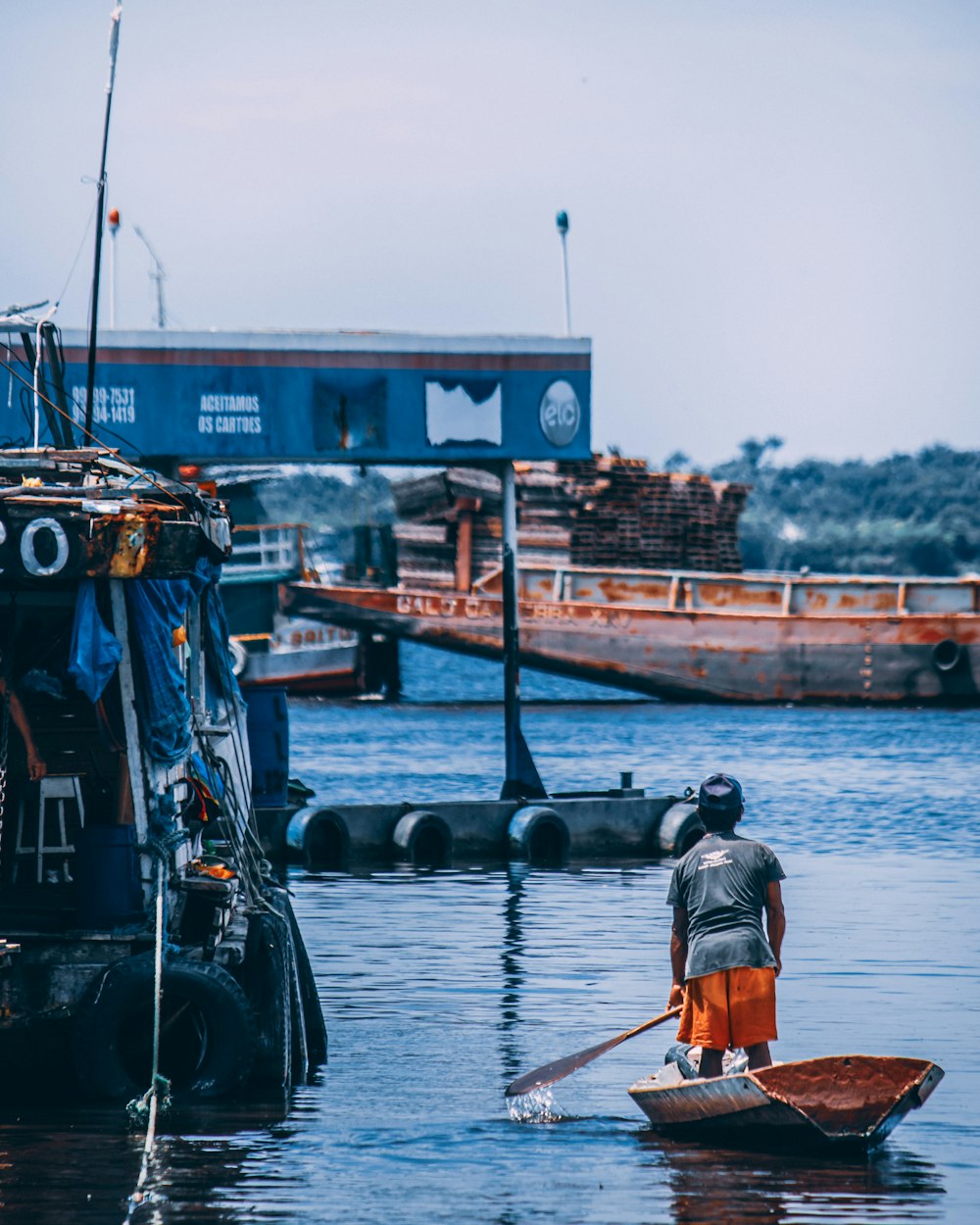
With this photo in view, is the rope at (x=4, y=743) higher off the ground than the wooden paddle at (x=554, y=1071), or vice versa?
the rope at (x=4, y=743)

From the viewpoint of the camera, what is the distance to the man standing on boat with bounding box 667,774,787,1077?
955cm

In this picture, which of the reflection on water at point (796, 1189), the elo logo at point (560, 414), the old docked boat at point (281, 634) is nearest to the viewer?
the reflection on water at point (796, 1189)

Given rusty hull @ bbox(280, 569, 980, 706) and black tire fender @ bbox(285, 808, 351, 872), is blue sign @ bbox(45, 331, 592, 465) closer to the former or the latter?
black tire fender @ bbox(285, 808, 351, 872)

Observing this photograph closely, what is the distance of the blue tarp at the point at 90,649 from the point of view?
33.0 ft

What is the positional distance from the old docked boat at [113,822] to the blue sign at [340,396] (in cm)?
1017

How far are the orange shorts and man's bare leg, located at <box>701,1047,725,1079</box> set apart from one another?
9 cm

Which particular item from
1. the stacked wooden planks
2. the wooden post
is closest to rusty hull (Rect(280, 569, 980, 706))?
the wooden post

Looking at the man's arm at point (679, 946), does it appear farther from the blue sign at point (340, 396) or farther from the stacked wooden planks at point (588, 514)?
the stacked wooden planks at point (588, 514)

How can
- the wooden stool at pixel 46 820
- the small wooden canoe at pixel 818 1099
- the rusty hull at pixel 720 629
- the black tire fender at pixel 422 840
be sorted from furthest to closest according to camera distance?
1. the rusty hull at pixel 720 629
2. the black tire fender at pixel 422 840
3. the wooden stool at pixel 46 820
4. the small wooden canoe at pixel 818 1099

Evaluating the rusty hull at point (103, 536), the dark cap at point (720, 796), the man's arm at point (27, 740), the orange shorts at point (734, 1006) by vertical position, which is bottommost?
the orange shorts at point (734, 1006)

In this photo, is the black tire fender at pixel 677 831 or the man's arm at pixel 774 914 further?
the black tire fender at pixel 677 831

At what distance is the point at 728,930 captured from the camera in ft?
31.4

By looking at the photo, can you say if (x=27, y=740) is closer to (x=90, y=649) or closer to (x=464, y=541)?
(x=90, y=649)

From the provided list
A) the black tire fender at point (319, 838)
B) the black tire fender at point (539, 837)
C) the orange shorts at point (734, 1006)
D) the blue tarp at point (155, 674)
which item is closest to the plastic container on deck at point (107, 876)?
the blue tarp at point (155, 674)
